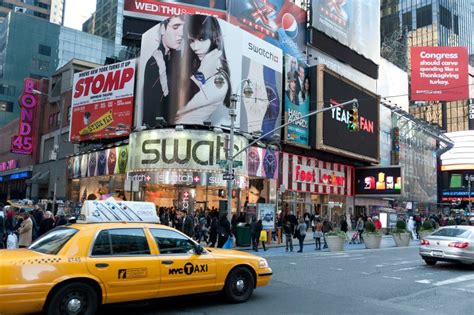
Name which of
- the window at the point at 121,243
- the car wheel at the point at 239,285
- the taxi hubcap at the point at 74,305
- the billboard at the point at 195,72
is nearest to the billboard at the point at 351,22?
the billboard at the point at 195,72

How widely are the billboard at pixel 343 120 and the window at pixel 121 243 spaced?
32.8 m

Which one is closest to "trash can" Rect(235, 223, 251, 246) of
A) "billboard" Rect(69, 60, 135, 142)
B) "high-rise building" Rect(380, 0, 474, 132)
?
"billboard" Rect(69, 60, 135, 142)

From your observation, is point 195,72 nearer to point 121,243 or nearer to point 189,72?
point 189,72

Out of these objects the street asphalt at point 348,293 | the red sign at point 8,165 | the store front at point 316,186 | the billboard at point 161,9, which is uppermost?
the billboard at point 161,9

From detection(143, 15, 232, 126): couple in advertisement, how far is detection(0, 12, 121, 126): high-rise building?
64.1 m

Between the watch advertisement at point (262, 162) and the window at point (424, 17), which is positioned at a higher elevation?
the window at point (424, 17)

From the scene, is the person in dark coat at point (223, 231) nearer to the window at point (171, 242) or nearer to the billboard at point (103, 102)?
the window at point (171, 242)

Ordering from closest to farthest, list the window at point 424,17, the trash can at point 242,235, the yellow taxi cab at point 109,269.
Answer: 1. the yellow taxi cab at point 109,269
2. the trash can at point 242,235
3. the window at point 424,17

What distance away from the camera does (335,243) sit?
67.3 feet

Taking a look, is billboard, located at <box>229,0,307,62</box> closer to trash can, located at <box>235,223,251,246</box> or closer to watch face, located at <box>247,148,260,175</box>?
watch face, located at <box>247,148,260,175</box>

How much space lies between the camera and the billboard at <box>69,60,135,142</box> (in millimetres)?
34531

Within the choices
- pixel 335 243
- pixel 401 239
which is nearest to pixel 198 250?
pixel 335 243

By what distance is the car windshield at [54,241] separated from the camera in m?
6.84

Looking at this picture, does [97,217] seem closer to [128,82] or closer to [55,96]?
[128,82]
